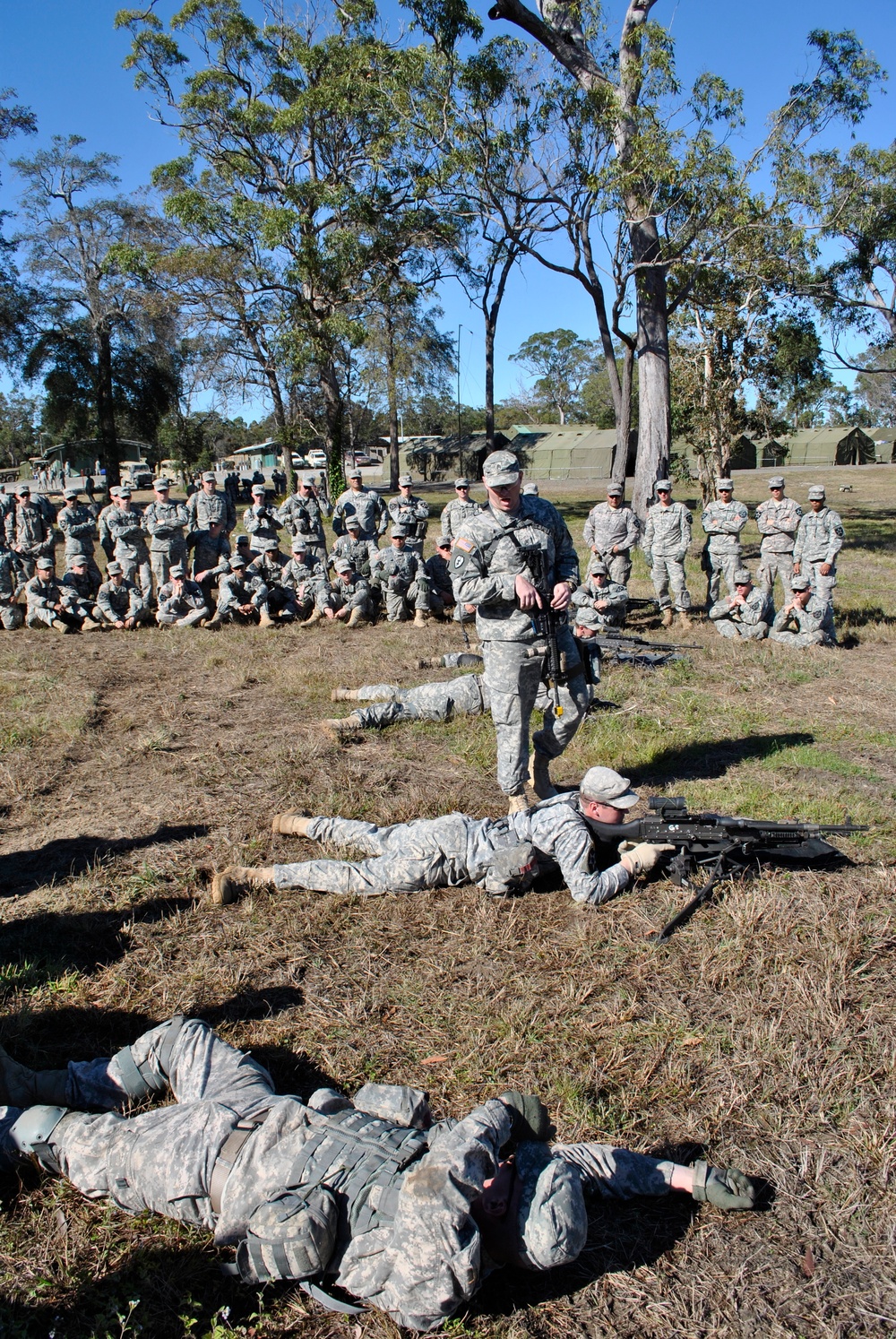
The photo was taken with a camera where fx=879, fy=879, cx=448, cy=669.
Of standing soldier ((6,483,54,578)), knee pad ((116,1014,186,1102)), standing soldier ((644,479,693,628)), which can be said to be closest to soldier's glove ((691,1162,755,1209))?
knee pad ((116,1014,186,1102))

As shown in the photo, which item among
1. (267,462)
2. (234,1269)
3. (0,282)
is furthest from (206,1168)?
(267,462)

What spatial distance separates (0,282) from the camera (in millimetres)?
28609

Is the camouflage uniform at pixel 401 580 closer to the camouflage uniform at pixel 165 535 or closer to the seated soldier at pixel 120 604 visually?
the camouflage uniform at pixel 165 535

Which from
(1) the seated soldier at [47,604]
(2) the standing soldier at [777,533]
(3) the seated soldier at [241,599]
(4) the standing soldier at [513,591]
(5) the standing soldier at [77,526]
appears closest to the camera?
(4) the standing soldier at [513,591]

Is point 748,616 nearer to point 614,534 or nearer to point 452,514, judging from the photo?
point 614,534

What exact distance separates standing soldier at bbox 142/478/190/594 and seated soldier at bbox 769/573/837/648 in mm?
8190

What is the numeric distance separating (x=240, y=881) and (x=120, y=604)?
8544mm

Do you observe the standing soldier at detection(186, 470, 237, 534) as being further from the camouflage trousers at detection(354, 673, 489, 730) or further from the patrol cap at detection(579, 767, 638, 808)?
the patrol cap at detection(579, 767, 638, 808)

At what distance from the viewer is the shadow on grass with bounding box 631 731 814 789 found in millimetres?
6254

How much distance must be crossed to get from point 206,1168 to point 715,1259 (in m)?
1.58

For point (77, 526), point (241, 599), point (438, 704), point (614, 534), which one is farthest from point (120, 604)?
point (614, 534)

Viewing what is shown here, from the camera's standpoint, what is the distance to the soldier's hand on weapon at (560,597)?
5.13 metres

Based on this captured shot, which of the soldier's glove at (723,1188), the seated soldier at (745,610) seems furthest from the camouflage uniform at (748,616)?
the soldier's glove at (723,1188)

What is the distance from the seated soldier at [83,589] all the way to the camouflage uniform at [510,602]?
848 centimetres
